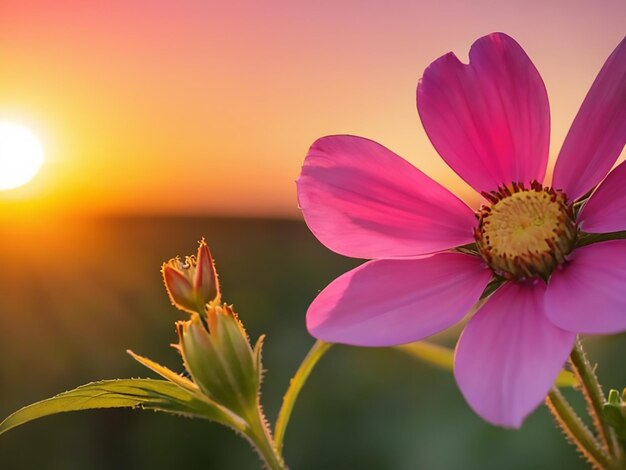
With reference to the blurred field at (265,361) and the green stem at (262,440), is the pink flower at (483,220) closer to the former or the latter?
the green stem at (262,440)

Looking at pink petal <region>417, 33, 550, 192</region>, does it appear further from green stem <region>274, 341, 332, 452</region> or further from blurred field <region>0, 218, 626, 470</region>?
blurred field <region>0, 218, 626, 470</region>

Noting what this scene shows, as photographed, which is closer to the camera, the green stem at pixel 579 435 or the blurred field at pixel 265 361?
the green stem at pixel 579 435

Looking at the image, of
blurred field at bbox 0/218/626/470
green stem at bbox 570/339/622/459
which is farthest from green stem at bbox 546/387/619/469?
blurred field at bbox 0/218/626/470

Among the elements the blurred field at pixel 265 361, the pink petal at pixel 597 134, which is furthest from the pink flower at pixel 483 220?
the blurred field at pixel 265 361

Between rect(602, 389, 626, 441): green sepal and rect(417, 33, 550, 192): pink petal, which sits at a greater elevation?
rect(417, 33, 550, 192): pink petal

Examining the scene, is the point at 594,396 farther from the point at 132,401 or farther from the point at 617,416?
the point at 132,401
